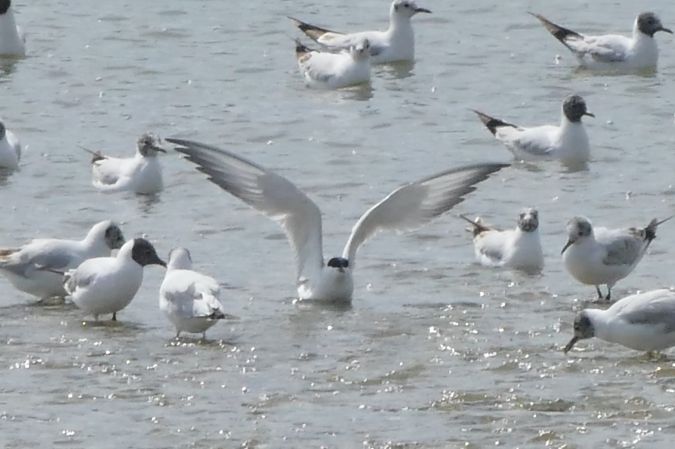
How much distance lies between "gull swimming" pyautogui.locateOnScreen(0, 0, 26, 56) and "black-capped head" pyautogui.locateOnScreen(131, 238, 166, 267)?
917 centimetres

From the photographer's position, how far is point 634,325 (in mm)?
10336

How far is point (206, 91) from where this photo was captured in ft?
61.6

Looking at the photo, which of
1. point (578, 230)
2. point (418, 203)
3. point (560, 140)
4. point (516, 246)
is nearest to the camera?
point (578, 230)

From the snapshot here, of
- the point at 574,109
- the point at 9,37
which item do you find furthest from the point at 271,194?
the point at 9,37

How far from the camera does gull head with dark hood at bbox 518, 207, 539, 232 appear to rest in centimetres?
1284

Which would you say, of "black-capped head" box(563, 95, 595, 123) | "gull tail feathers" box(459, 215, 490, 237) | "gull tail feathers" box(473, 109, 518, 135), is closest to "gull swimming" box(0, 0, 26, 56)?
"gull tail feathers" box(473, 109, 518, 135)

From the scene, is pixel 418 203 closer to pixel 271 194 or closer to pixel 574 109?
pixel 271 194

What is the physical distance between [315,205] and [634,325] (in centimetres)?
269

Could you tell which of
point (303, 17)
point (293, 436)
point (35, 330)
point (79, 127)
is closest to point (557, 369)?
point (293, 436)

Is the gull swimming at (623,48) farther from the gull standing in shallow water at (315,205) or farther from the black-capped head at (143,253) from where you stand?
the black-capped head at (143,253)

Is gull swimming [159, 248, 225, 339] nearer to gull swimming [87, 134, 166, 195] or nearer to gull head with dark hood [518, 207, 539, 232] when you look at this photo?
gull head with dark hood [518, 207, 539, 232]

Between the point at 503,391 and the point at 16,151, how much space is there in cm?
698

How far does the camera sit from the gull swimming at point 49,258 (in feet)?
39.3

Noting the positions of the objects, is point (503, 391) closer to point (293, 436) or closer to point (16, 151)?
point (293, 436)
